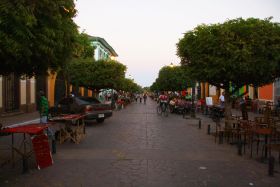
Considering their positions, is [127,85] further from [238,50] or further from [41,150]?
[41,150]

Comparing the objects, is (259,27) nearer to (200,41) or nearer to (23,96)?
(200,41)

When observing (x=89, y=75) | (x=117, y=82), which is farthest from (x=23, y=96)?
(x=117, y=82)

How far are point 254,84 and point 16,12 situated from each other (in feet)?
34.3

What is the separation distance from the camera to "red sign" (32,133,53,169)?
866cm

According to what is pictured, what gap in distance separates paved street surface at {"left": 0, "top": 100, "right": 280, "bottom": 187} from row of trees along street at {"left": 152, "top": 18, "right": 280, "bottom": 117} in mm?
2601

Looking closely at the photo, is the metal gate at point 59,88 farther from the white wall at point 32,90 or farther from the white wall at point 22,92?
the white wall at point 22,92

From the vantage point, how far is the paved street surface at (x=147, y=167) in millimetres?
7699

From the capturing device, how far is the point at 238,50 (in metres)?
13.2

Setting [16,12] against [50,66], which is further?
[50,66]

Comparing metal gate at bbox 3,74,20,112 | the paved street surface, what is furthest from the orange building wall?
the paved street surface

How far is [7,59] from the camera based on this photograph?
7.92 m

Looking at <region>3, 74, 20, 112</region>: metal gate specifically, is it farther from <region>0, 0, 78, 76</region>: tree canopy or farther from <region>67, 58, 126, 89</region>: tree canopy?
<region>0, 0, 78, 76</region>: tree canopy

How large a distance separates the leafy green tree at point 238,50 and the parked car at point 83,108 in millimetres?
6700

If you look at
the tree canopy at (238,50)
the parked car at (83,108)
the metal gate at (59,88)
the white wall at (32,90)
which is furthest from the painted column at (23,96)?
the tree canopy at (238,50)
